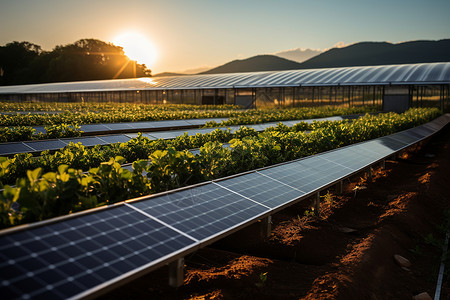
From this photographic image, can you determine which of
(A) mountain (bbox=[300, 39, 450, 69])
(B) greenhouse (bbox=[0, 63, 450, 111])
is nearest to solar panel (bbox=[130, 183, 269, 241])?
(B) greenhouse (bbox=[0, 63, 450, 111])

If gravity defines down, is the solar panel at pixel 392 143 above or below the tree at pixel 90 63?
below

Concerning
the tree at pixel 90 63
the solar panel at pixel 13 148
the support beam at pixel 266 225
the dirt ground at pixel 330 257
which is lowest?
the dirt ground at pixel 330 257

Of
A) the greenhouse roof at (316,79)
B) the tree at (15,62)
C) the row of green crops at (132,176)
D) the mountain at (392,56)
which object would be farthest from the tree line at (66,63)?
the row of green crops at (132,176)

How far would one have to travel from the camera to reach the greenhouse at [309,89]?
3753 centimetres

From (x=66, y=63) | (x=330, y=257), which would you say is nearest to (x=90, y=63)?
(x=66, y=63)

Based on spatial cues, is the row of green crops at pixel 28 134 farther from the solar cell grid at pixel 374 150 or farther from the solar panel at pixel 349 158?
the solar cell grid at pixel 374 150

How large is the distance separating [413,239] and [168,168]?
520cm

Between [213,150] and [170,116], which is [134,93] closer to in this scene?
[170,116]

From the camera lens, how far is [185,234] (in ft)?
14.2

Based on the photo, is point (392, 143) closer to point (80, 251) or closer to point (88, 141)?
point (88, 141)

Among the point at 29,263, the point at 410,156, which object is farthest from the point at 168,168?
the point at 410,156

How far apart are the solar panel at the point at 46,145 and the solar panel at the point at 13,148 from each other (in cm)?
19

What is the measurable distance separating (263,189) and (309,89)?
3758 centimetres

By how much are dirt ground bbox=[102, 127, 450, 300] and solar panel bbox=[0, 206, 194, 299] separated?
4.04 ft
